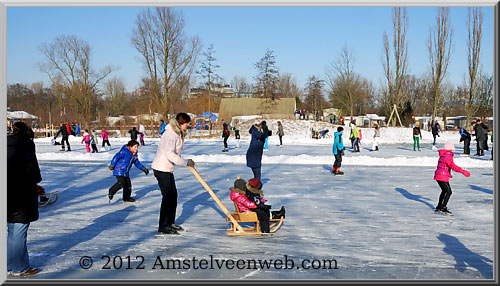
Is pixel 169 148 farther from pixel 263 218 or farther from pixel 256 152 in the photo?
pixel 256 152

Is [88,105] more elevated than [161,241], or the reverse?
[88,105]

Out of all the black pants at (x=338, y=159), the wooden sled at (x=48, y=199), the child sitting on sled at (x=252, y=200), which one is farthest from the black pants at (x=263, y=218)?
the black pants at (x=338, y=159)

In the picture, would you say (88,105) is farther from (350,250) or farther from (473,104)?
(350,250)

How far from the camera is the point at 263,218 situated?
5879 millimetres

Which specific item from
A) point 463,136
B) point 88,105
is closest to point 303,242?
point 463,136

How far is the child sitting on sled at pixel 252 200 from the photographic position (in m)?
5.87

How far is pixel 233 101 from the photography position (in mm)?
61312

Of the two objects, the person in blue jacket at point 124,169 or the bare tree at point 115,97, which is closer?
the person in blue jacket at point 124,169

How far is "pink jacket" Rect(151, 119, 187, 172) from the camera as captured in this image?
553 cm

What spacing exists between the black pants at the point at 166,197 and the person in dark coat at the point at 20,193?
168 centimetres

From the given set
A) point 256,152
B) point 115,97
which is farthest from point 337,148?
point 115,97

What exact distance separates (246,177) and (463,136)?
1199 centimetres

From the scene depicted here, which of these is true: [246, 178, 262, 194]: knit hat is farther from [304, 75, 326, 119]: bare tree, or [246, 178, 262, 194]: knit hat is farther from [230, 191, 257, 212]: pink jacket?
[304, 75, 326, 119]: bare tree

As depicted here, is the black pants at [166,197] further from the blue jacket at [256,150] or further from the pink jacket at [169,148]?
the blue jacket at [256,150]
